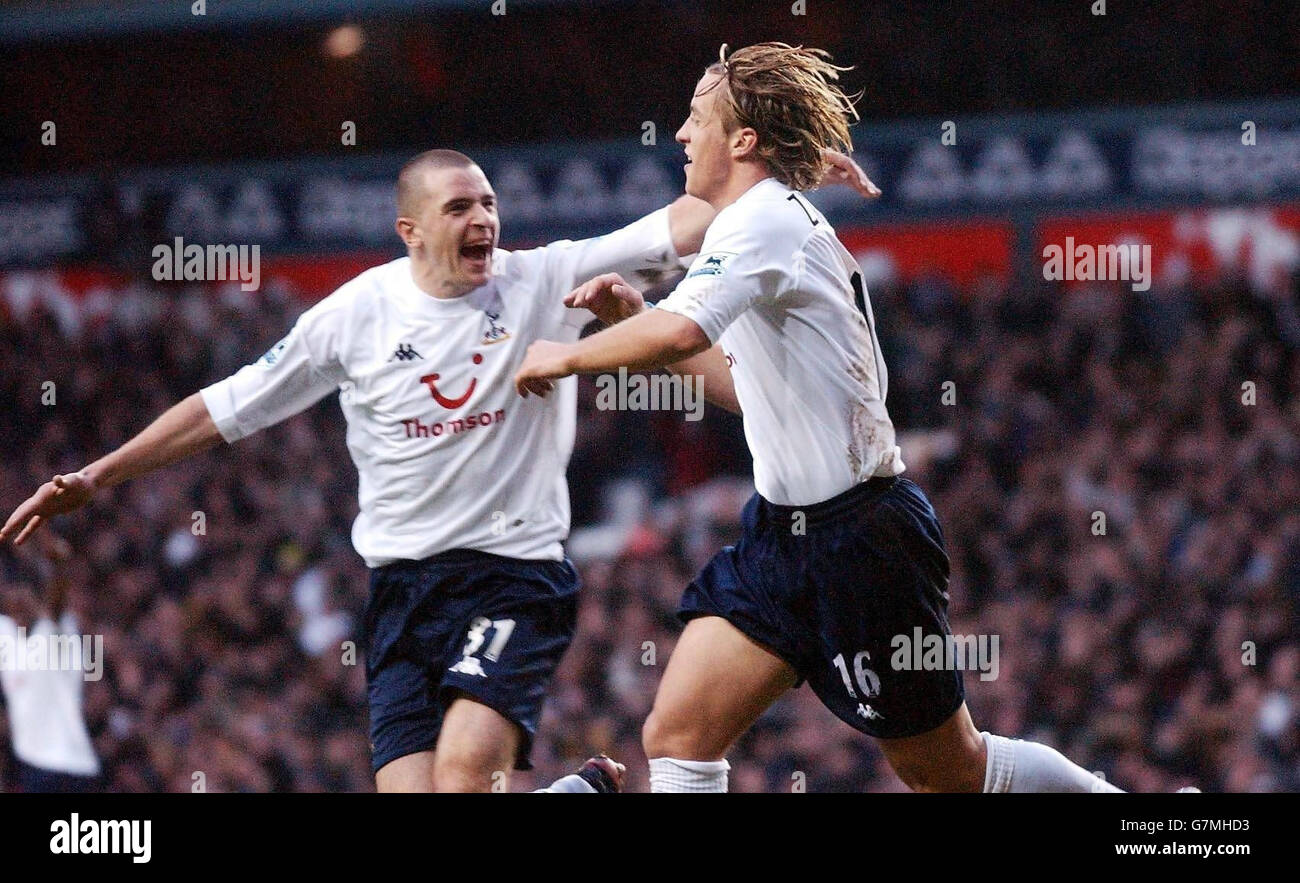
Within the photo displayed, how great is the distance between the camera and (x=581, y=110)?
14.4 m

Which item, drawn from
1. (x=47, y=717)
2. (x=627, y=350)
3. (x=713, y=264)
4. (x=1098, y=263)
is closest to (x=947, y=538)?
(x=1098, y=263)

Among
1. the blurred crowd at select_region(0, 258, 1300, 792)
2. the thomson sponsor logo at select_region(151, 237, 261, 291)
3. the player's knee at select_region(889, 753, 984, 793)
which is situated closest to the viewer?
the player's knee at select_region(889, 753, 984, 793)

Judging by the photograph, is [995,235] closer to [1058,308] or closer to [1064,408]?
[1058,308]

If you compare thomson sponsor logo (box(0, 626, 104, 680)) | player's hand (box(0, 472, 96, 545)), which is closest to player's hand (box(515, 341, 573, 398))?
player's hand (box(0, 472, 96, 545))

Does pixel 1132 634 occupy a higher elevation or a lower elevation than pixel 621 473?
lower

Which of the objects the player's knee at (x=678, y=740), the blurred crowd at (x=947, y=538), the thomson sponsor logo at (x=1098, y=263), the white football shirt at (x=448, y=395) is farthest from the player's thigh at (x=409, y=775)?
the thomson sponsor logo at (x=1098, y=263)

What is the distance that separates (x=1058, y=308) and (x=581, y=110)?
442cm

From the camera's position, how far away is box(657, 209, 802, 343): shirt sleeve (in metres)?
4.37

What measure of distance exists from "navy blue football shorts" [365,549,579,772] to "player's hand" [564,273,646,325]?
0.91 metres

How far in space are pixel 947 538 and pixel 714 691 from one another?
6.42 metres

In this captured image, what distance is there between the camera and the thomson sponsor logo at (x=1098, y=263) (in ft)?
39.5

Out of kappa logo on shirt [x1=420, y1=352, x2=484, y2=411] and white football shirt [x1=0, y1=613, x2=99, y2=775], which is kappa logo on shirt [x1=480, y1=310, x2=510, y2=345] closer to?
kappa logo on shirt [x1=420, y1=352, x2=484, y2=411]

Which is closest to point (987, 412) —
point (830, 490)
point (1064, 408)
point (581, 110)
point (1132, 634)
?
point (1064, 408)
